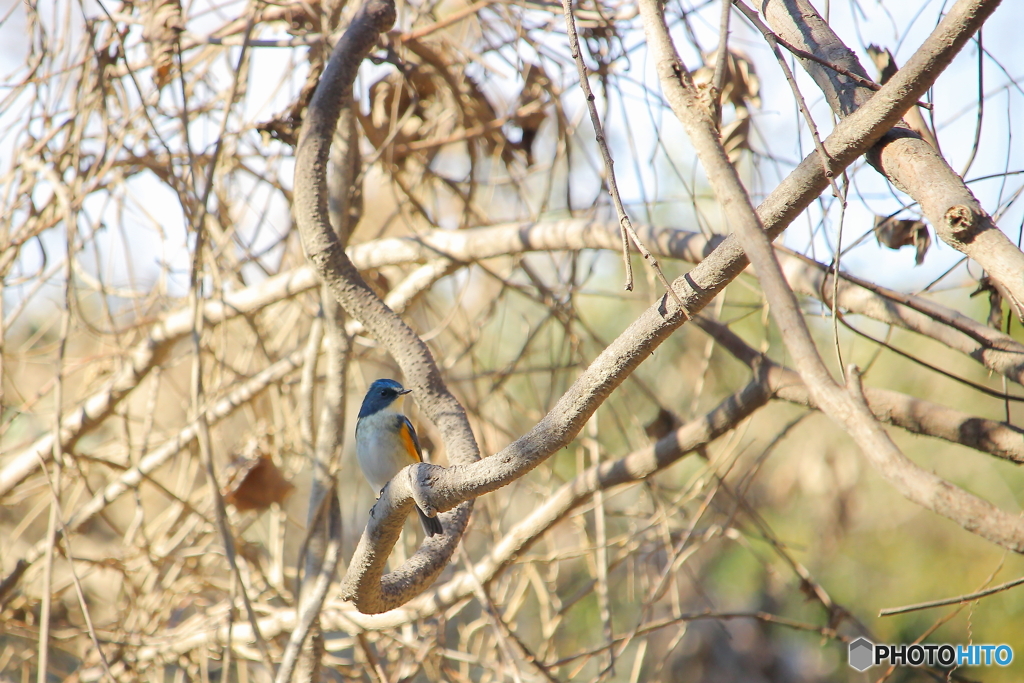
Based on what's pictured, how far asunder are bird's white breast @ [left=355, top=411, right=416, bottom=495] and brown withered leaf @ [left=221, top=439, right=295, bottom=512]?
0.40 metres

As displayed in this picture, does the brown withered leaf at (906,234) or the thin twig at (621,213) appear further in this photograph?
the brown withered leaf at (906,234)

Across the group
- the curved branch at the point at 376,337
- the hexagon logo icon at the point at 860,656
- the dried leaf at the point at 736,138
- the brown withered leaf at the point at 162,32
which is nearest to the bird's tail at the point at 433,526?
the curved branch at the point at 376,337

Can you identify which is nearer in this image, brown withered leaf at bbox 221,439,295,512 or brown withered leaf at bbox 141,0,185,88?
brown withered leaf at bbox 141,0,185,88

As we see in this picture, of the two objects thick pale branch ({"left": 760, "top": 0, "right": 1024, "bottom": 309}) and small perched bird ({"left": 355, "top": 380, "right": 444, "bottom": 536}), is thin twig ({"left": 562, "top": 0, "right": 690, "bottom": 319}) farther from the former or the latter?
small perched bird ({"left": 355, "top": 380, "right": 444, "bottom": 536})

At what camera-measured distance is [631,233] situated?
1.35 meters

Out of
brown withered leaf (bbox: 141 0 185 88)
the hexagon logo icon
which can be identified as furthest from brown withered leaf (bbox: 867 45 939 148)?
the hexagon logo icon

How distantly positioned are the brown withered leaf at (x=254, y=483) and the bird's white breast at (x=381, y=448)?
40 centimetres

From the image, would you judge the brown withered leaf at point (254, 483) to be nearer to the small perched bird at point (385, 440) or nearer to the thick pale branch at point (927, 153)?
the small perched bird at point (385, 440)

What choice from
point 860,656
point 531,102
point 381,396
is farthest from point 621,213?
point 860,656

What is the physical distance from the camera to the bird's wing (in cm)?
356

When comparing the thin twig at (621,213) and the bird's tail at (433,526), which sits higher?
the thin twig at (621,213)

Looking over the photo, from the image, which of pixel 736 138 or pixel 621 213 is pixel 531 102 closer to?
pixel 736 138

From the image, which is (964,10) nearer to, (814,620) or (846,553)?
(846,553)

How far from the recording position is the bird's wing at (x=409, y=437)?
3557 millimetres
